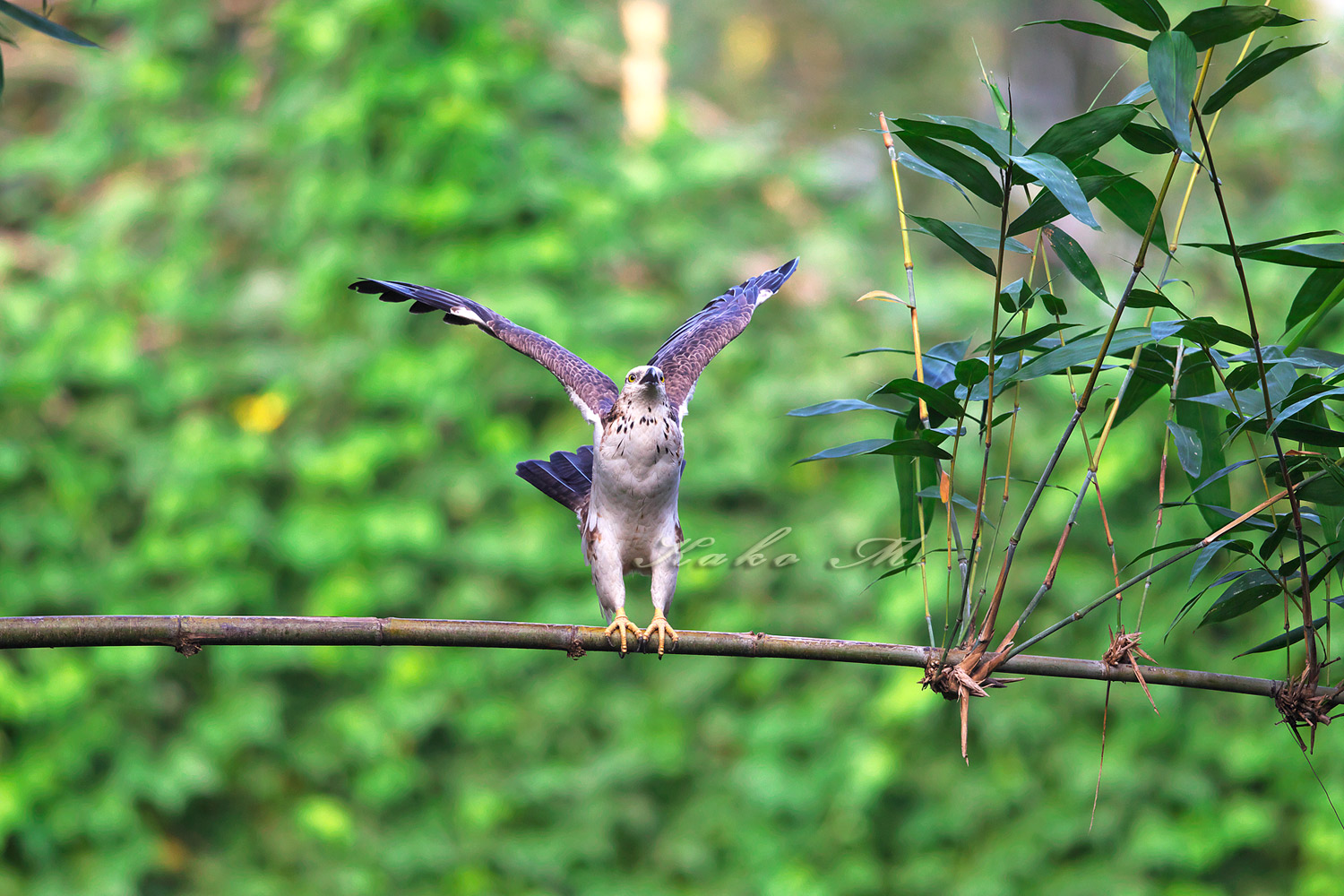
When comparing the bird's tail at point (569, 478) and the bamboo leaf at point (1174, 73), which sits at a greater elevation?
the bamboo leaf at point (1174, 73)

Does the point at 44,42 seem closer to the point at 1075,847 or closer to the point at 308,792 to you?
the point at 308,792

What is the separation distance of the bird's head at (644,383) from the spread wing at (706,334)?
5.3 inches

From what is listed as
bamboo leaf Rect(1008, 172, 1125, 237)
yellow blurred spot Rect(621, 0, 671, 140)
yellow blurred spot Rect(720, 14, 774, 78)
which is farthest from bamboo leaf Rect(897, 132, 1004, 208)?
yellow blurred spot Rect(720, 14, 774, 78)

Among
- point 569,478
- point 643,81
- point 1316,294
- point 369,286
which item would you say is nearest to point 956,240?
point 1316,294

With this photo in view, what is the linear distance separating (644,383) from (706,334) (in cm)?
44

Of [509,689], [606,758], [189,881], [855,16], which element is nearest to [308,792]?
[189,881]

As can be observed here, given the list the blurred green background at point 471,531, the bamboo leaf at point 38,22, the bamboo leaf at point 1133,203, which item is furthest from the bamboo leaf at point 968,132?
the blurred green background at point 471,531

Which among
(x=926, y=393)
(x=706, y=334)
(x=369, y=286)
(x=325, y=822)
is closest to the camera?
(x=926, y=393)

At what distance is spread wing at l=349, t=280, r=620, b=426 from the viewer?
2418 millimetres

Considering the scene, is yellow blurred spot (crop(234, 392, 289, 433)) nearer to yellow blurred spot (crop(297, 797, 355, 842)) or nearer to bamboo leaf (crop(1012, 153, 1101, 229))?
yellow blurred spot (crop(297, 797, 355, 842))

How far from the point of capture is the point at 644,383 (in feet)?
8.20

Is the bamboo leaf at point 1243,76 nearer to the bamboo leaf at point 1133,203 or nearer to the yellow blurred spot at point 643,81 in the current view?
the bamboo leaf at point 1133,203

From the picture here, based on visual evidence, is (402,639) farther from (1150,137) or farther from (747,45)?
(747,45)

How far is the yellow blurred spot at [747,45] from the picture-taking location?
40.6 feet
